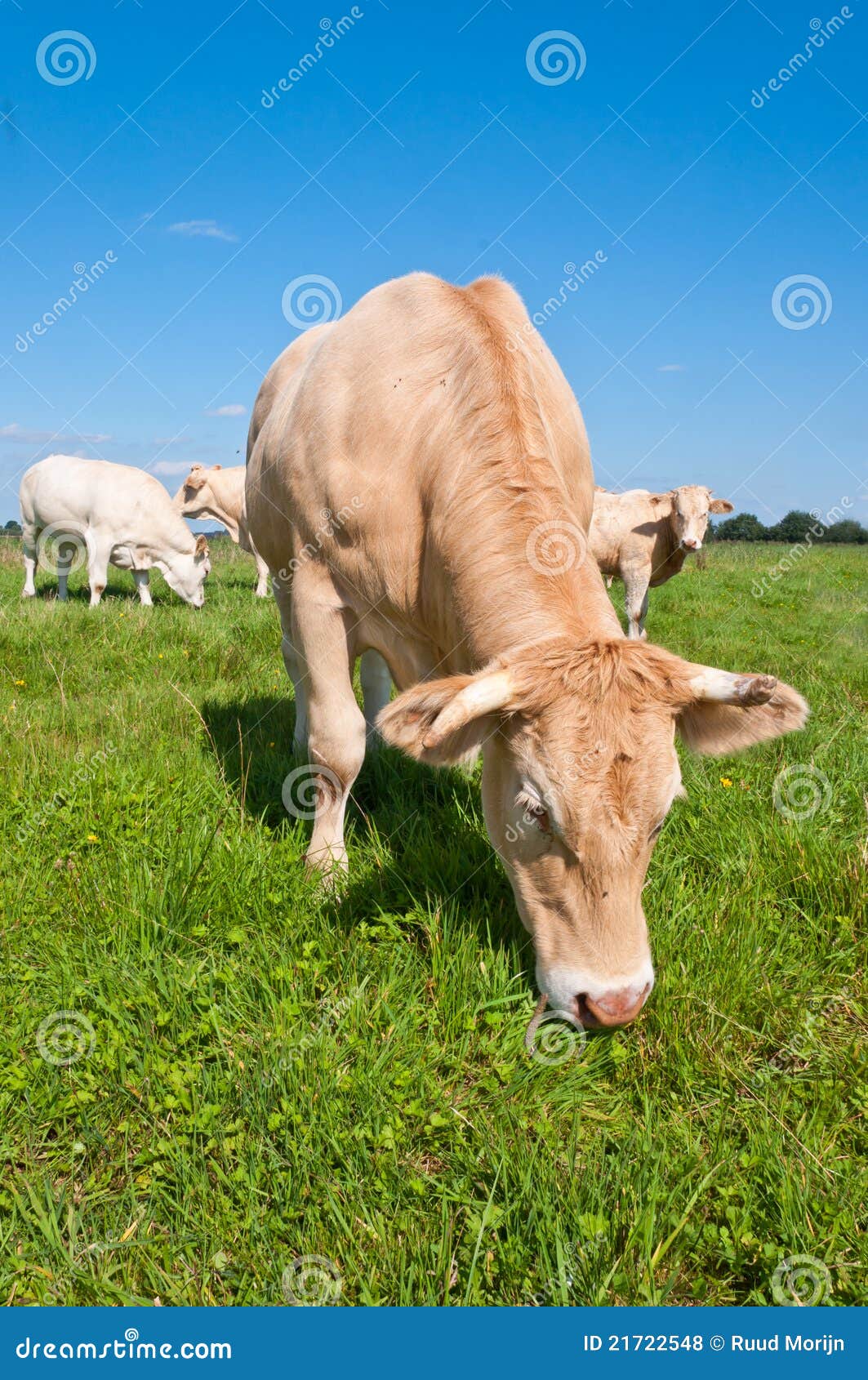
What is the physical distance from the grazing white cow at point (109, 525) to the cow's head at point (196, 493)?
156 inches

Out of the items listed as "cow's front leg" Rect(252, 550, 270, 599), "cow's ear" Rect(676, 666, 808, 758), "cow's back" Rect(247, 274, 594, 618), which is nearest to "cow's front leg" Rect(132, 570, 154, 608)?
"cow's front leg" Rect(252, 550, 270, 599)

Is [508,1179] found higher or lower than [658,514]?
lower

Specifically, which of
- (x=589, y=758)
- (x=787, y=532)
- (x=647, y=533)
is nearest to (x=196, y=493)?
(x=647, y=533)

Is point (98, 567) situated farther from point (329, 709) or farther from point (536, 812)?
point (536, 812)

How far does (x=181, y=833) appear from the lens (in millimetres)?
3896

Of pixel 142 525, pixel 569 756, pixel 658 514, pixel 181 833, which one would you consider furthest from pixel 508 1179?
pixel 142 525

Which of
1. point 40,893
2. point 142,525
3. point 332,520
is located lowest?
point 142,525

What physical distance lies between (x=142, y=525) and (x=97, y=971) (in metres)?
13.0

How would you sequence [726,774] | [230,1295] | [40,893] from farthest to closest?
1. [726,774]
2. [40,893]
3. [230,1295]

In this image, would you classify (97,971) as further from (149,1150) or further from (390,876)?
(390,876)

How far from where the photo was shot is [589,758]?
7.95ft

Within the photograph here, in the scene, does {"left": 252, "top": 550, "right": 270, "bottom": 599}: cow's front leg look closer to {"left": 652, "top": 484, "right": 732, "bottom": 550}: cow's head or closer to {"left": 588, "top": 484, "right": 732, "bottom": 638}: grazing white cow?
{"left": 588, "top": 484, "right": 732, "bottom": 638}: grazing white cow

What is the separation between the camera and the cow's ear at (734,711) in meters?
2.54

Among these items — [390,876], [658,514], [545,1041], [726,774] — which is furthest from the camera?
[658,514]
